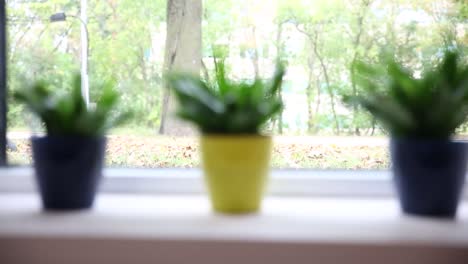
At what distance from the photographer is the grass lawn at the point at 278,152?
125 centimetres

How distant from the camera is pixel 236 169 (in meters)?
0.95

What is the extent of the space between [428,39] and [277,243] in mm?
665

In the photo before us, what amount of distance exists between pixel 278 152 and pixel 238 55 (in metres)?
0.24

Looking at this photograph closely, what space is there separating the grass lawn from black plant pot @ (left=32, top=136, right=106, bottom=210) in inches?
10.2

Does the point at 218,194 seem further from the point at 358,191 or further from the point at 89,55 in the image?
the point at 89,55

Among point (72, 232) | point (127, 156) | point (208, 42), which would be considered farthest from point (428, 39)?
point (72, 232)

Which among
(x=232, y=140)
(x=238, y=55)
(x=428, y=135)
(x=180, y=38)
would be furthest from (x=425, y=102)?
(x=180, y=38)

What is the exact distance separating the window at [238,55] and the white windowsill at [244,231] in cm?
28

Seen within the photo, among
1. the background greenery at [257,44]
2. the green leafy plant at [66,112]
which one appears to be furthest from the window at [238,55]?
the green leafy plant at [66,112]

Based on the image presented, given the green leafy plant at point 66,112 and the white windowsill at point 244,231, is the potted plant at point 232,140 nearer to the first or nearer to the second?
the white windowsill at point 244,231

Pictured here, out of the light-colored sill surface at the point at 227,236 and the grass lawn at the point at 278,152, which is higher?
the grass lawn at the point at 278,152

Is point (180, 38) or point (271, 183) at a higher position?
point (180, 38)

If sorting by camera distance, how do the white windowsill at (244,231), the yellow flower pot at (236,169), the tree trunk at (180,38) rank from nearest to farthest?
the white windowsill at (244,231) → the yellow flower pot at (236,169) → the tree trunk at (180,38)

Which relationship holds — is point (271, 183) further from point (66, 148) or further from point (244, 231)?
point (66, 148)
